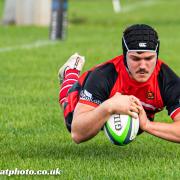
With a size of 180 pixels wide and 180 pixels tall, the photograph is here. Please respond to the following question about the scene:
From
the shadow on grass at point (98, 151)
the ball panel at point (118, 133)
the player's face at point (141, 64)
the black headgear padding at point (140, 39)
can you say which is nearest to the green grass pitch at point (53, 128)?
the shadow on grass at point (98, 151)

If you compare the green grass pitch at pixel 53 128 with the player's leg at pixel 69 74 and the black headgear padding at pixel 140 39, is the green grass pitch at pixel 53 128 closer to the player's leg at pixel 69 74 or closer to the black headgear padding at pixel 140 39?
the player's leg at pixel 69 74

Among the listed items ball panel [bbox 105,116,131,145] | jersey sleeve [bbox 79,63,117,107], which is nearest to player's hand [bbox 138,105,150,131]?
ball panel [bbox 105,116,131,145]

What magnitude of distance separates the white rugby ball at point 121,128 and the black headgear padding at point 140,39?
64cm

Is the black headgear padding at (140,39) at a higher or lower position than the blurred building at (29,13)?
higher

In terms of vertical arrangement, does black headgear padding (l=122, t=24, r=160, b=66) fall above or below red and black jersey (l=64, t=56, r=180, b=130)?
above

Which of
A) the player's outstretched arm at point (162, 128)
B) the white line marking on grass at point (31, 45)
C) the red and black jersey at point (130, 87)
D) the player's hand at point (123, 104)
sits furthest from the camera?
the white line marking on grass at point (31, 45)

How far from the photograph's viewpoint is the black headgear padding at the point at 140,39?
314 inches

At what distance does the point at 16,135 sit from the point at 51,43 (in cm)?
1439

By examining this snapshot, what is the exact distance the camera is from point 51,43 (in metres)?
24.2

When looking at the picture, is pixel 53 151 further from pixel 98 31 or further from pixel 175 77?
pixel 98 31

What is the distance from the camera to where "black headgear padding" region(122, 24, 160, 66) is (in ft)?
26.2

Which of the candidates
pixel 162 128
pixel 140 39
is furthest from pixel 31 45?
pixel 140 39

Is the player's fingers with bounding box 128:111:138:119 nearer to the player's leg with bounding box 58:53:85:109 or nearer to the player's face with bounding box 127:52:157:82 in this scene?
the player's face with bounding box 127:52:157:82

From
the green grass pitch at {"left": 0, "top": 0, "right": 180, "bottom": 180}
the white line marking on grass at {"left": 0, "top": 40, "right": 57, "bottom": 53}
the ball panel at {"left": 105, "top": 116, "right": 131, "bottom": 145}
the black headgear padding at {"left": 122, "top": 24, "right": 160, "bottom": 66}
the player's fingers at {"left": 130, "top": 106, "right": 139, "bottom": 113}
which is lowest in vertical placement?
the white line marking on grass at {"left": 0, "top": 40, "right": 57, "bottom": 53}
